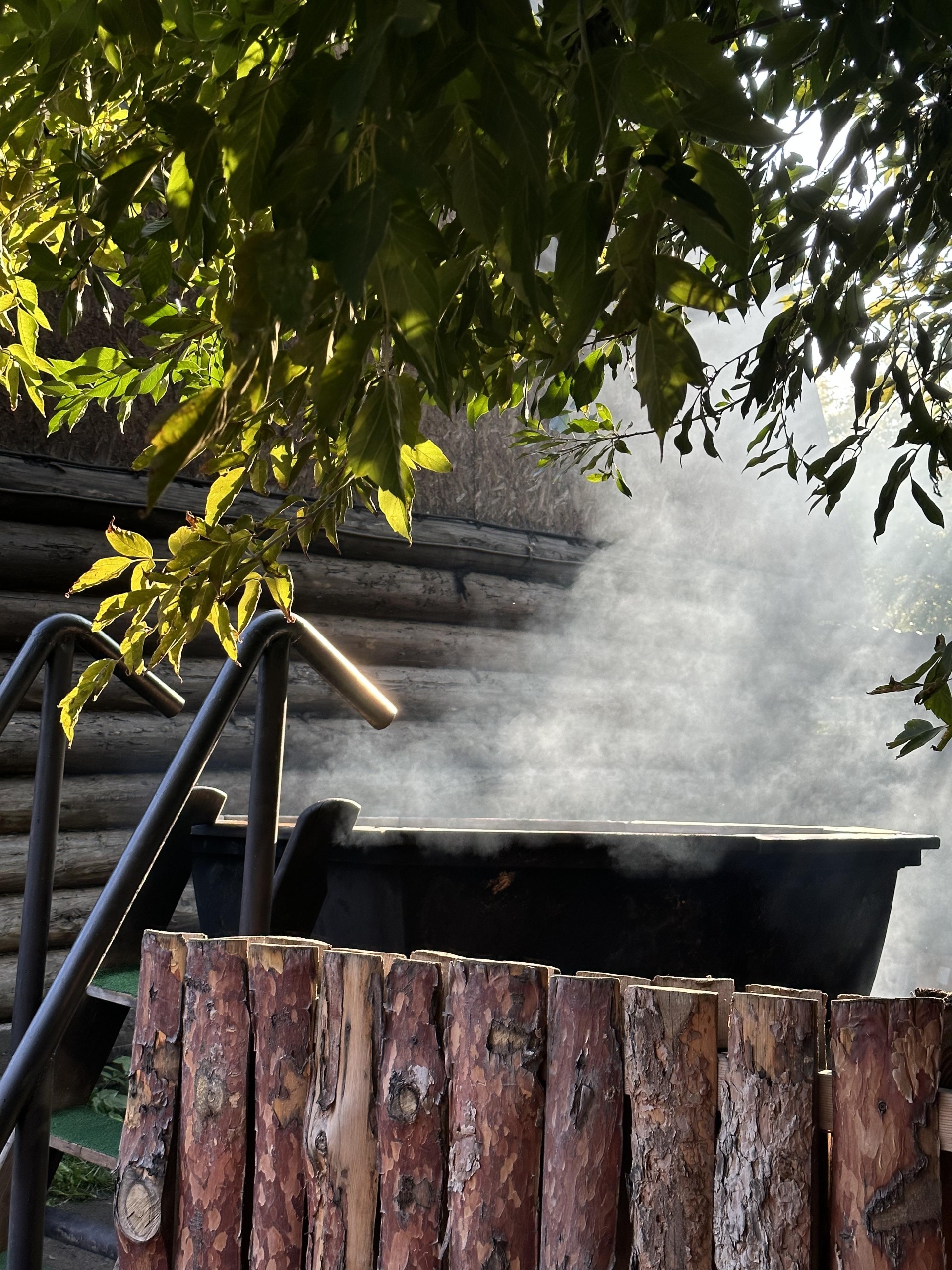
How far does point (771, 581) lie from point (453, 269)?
24.6 ft

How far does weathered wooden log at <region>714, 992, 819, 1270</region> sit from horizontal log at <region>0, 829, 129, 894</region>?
3330 mm

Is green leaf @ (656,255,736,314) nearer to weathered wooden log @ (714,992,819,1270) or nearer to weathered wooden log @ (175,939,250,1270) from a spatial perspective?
weathered wooden log @ (714,992,819,1270)

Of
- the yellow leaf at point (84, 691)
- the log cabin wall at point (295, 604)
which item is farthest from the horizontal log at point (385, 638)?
the yellow leaf at point (84, 691)

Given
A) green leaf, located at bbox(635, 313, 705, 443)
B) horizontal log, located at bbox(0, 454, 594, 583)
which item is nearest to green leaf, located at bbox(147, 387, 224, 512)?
green leaf, located at bbox(635, 313, 705, 443)

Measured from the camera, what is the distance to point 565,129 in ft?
4.01

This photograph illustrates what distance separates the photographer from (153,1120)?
2025 millimetres

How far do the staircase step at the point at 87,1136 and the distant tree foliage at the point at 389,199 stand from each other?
1.42 meters

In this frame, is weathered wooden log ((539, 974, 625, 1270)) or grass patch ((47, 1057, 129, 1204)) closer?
weathered wooden log ((539, 974, 625, 1270))

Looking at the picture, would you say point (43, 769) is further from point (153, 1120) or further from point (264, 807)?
point (153, 1120)

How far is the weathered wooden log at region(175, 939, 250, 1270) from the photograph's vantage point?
1933mm

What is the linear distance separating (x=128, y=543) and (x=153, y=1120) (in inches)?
47.9

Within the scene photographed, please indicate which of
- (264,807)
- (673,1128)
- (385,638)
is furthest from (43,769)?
(385,638)

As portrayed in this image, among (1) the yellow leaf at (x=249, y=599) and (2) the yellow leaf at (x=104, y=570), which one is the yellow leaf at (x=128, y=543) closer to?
(2) the yellow leaf at (x=104, y=570)

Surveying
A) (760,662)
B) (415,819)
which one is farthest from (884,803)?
(415,819)
